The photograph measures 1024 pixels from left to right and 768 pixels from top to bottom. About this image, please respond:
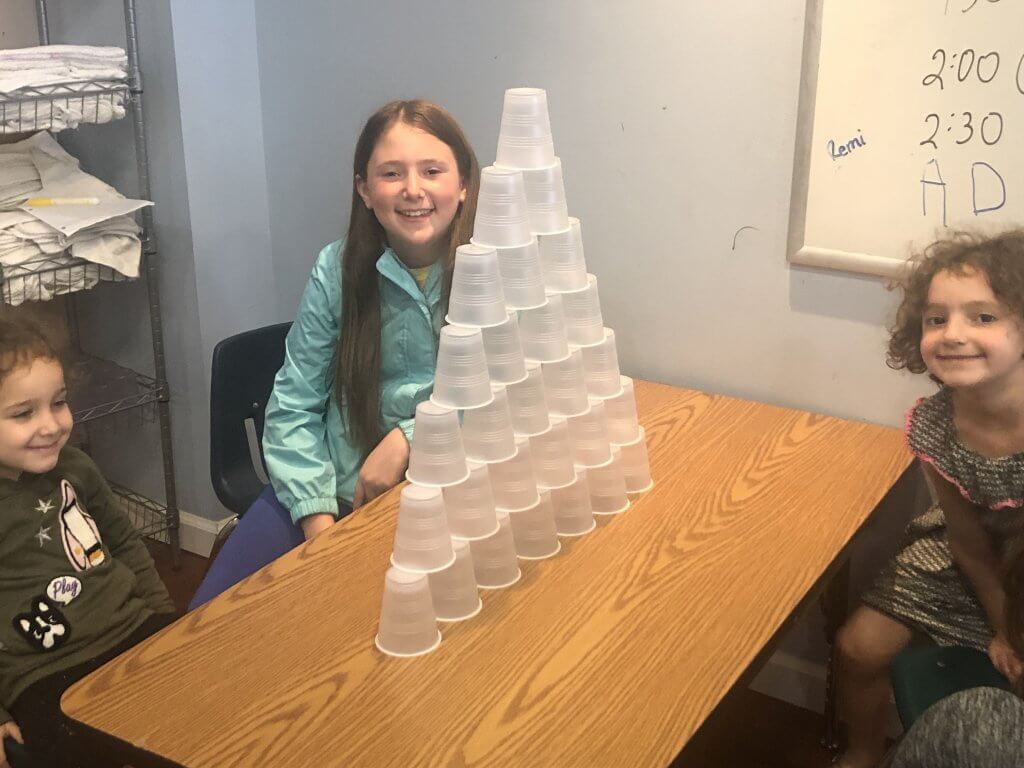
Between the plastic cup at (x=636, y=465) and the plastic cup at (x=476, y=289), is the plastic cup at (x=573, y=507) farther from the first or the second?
the plastic cup at (x=476, y=289)

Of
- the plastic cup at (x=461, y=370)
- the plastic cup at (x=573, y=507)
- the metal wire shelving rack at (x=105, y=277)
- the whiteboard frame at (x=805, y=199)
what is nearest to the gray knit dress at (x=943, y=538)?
the whiteboard frame at (x=805, y=199)

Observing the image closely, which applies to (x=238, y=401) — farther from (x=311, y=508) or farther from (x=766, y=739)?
(x=766, y=739)

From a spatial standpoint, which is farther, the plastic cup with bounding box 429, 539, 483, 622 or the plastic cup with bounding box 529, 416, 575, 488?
the plastic cup with bounding box 529, 416, 575, 488

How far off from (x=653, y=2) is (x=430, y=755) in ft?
4.67

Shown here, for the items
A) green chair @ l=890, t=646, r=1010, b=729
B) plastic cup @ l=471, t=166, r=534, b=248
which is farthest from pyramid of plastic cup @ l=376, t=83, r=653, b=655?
green chair @ l=890, t=646, r=1010, b=729

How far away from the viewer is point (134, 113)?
2516mm

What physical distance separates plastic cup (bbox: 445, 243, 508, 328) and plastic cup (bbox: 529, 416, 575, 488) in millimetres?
190

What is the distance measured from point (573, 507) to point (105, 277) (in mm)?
1401

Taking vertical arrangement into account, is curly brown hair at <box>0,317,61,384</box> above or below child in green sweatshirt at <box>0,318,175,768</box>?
above

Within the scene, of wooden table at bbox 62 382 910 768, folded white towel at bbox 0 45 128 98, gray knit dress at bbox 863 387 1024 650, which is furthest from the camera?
folded white towel at bbox 0 45 128 98

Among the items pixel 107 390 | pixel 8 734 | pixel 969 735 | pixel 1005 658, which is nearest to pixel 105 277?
pixel 107 390

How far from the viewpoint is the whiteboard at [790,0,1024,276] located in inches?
69.3

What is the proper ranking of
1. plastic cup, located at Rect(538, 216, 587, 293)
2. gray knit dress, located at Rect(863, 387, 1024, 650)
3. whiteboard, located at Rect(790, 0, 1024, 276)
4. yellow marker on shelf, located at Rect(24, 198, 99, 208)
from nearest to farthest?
plastic cup, located at Rect(538, 216, 587, 293)
gray knit dress, located at Rect(863, 387, 1024, 650)
whiteboard, located at Rect(790, 0, 1024, 276)
yellow marker on shelf, located at Rect(24, 198, 99, 208)

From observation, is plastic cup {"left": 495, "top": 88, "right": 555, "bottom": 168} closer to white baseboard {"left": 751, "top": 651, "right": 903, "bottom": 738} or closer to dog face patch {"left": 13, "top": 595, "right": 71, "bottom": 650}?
dog face patch {"left": 13, "top": 595, "right": 71, "bottom": 650}
